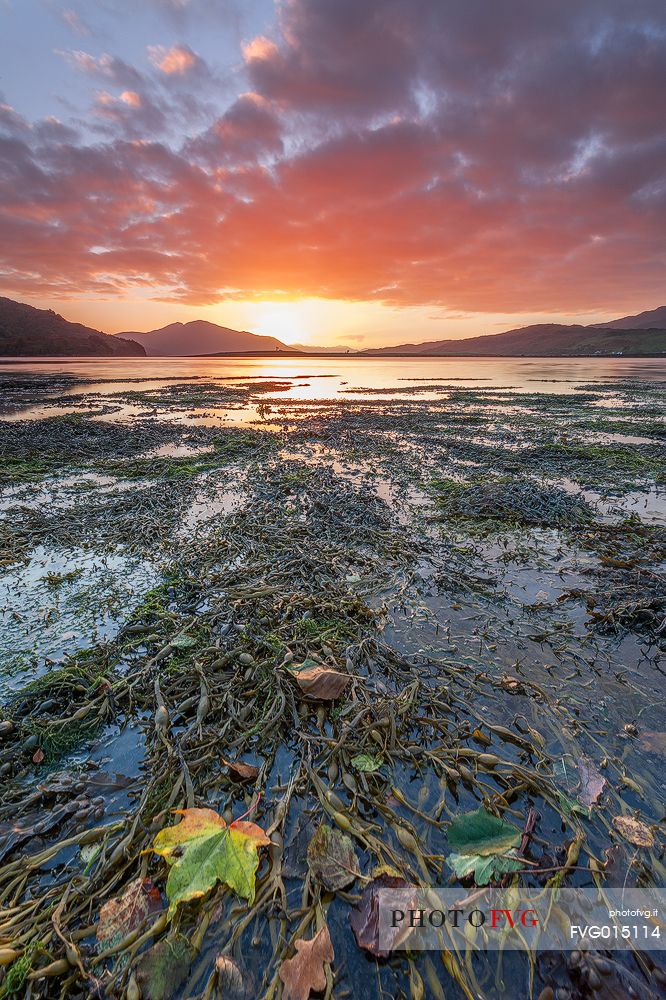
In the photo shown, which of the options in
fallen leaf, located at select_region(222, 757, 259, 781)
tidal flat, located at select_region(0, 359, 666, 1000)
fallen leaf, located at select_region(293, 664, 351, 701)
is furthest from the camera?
fallen leaf, located at select_region(293, 664, 351, 701)

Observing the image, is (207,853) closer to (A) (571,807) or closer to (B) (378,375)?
(A) (571,807)

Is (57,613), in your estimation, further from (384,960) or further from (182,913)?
(384,960)

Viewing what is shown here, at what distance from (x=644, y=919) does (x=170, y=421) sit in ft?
58.8

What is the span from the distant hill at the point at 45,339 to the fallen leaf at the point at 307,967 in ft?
552

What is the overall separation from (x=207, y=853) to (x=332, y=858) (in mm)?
595

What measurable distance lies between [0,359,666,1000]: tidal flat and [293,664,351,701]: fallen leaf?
20 mm

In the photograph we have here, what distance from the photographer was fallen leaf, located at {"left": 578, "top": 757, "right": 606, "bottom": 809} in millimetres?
2197

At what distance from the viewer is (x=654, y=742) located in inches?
99.1

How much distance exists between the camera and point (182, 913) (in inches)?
67.3

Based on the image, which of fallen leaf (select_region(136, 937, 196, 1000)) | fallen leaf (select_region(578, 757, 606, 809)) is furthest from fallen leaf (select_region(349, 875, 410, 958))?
fallen leaf (select_region(578, 757, 606, 809))

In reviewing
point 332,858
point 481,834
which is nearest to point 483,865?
point 481,834

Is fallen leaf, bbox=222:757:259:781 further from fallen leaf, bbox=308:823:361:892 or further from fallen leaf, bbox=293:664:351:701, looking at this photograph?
fallen leaf, bbox=293:664:351:701

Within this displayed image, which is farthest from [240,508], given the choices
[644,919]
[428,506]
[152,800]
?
[644,919]

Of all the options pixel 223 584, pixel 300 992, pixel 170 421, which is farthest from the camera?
pixel 170 421
